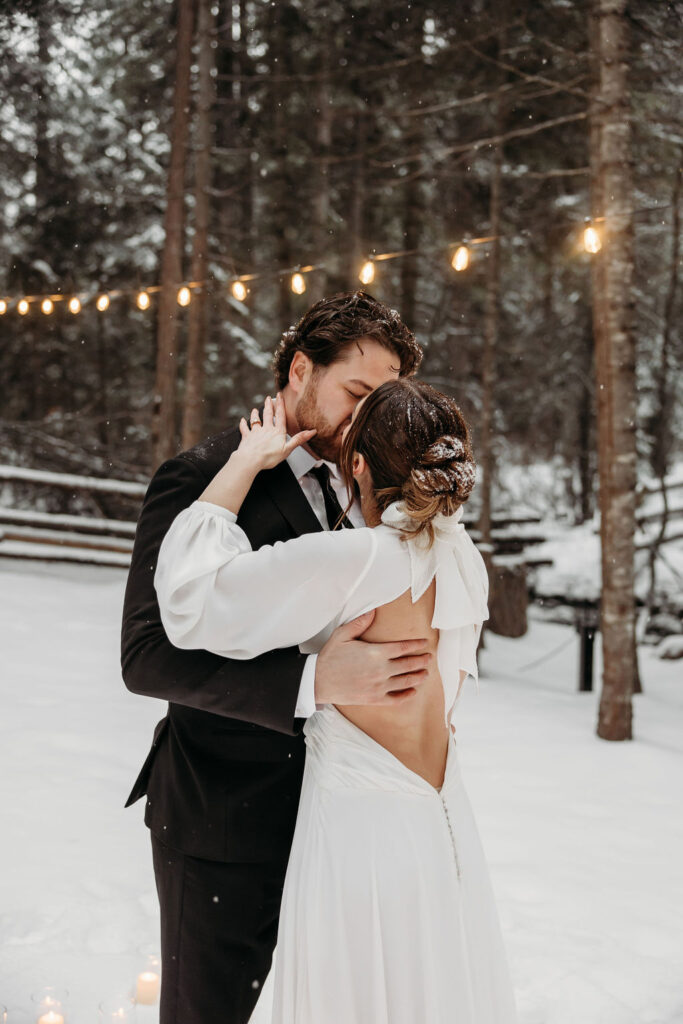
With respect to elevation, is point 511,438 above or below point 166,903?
above

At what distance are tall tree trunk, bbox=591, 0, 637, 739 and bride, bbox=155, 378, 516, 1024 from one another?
4943 millimetres

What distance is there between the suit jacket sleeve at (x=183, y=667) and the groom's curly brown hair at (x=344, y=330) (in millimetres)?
591

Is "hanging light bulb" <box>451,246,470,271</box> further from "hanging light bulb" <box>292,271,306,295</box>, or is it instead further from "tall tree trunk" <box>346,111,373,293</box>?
"tall tree trunk" <box>346,111,373,293</box>

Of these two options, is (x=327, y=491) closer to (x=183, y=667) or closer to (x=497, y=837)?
(x=183, y=667)

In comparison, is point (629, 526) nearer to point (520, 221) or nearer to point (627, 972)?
point (627, 972)

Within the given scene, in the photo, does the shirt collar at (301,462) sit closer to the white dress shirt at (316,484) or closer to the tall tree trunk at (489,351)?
the white dress shirt at (316,484)

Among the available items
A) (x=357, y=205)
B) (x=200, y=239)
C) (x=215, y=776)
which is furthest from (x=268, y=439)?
(x=357, y=205)

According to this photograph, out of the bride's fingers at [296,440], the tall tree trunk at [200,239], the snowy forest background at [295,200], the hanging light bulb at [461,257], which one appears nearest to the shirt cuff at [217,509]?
the bride's fingers at [296,440]

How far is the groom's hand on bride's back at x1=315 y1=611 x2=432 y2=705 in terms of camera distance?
181 centimetres

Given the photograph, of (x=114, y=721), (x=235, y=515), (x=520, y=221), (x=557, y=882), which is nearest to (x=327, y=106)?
(x=520, y=221)

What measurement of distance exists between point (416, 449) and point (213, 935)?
119 centimetres

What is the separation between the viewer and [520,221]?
489 inches

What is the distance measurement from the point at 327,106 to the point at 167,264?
11.4 ft

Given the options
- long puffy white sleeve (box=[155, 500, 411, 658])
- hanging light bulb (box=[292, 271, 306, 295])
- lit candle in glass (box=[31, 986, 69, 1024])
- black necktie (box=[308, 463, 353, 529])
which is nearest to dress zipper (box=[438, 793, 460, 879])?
long puffy white sleeve (box=[155, 500, 411, 658])
